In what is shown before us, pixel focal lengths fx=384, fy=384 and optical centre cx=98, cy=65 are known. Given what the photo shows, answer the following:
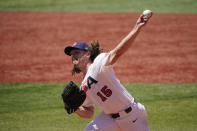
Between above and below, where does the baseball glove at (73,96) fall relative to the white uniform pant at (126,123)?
above

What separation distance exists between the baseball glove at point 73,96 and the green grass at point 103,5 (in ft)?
39.5

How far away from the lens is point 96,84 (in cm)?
462

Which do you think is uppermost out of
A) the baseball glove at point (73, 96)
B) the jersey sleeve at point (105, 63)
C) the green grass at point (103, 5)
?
the jersey sleeve at point (105, 63)

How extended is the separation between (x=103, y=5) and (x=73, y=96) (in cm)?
1335

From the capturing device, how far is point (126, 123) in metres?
4.75

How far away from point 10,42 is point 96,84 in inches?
361

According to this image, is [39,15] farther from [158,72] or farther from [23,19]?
[158,72]

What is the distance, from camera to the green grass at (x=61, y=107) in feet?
24.1

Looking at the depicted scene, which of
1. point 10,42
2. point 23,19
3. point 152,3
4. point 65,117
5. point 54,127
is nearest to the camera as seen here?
point 54,127

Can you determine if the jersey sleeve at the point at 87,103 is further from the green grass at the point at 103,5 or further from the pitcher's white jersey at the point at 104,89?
the green grass at the point at 103,5

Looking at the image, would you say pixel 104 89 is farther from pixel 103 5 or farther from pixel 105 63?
pixel 103 5

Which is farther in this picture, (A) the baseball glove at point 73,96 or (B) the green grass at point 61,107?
(B) the green grass at point 61,107

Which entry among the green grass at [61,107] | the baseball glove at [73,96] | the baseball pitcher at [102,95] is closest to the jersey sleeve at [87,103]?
the baseball pitcher at [102,95]

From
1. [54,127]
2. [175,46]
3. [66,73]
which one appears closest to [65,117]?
[54,127]
